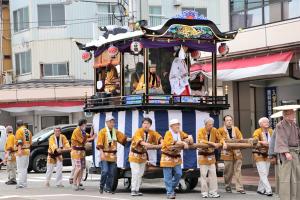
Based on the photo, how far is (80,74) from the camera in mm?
38438

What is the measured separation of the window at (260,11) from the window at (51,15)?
18692mm

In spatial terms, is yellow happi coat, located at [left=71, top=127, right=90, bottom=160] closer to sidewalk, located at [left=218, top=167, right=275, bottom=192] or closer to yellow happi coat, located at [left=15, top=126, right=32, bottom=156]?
yellow happi coat, located at [left=15, top=126, right=32, bottom=156]

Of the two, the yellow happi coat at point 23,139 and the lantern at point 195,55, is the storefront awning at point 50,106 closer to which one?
the yellow happi coat at point 23,139

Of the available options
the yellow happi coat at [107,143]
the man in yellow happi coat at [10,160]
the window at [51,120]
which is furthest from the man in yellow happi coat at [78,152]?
the window at [51,120]

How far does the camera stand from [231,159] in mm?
16625

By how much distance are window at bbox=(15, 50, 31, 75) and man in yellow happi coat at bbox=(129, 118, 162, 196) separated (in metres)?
24.6

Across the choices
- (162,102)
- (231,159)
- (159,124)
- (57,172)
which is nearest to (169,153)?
(159,124)

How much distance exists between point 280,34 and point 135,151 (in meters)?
6.20

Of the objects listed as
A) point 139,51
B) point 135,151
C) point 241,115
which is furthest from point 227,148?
point 241,115

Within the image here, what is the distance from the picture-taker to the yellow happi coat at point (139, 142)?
15.5 m

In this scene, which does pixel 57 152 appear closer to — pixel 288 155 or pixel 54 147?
pixel 54 147

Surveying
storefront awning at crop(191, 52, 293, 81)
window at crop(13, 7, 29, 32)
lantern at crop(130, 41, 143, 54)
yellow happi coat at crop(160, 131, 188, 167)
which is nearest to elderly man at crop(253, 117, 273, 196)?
yellow happi coat at crop(160, 131, 188, 167)

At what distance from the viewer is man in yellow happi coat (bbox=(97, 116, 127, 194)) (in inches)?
645

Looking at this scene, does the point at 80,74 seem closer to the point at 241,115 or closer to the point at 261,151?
the point at 241,115
